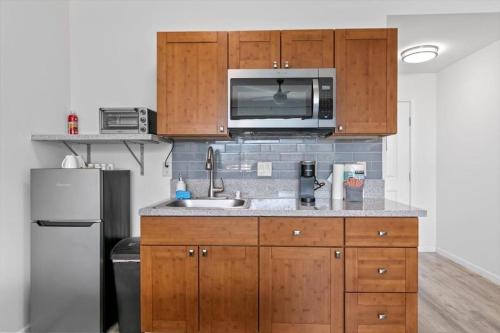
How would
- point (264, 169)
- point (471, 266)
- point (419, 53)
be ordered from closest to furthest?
point (264, 169) < point (419, 53) < point (471, 266)

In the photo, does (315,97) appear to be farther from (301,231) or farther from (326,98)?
(301,231)

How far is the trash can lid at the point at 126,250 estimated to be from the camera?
6.74ft

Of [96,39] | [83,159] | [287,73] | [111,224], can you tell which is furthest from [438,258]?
[96,39]

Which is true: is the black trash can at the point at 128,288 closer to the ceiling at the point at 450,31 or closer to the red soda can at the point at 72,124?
the red soda can at the point at 72,124

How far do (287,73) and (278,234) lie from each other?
111 centimetres

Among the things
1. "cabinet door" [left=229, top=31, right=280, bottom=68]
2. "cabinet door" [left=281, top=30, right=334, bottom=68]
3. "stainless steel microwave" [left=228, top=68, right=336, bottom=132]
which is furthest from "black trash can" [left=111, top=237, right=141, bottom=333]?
"cabinet door" [left=281, top=30, right=334, bottom=68]

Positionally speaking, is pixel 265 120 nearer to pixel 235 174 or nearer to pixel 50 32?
pixel 235 174

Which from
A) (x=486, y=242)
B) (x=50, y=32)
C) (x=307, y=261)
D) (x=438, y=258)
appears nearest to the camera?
(x=307, y=261)

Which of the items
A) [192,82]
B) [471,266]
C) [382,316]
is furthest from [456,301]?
[192,82]

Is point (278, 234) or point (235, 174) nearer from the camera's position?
point (278, 234)

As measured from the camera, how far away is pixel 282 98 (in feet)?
6.93

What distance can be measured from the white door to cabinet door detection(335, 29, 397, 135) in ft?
7.52

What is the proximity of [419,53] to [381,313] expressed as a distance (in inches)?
111

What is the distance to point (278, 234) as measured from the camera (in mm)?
1891
